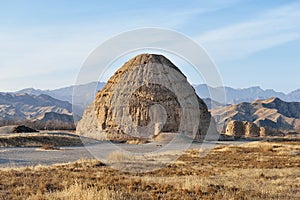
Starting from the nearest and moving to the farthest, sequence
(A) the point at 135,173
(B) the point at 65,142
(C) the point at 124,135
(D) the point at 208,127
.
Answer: (A) the point at 135,173 → (B) the point at 65,142 → (C) the point at 124,135 → (D) the point at 208,127

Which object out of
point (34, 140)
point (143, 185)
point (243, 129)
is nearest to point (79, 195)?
point (143, 185)

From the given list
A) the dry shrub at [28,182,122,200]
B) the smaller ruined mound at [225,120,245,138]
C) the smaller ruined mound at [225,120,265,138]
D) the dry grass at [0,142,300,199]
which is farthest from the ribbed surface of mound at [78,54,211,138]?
the dry shrub at [28,182,122,200]

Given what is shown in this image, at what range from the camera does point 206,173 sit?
63.6 feet

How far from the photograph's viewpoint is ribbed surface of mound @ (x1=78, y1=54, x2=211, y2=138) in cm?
6944

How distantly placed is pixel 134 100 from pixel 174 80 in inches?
309

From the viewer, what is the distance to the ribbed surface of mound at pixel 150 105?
228ft

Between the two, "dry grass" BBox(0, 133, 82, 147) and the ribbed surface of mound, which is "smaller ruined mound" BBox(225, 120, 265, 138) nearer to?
the ribbed surface of mound

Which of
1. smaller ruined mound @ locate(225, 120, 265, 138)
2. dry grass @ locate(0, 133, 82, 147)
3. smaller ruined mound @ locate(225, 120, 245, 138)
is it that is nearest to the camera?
dry grass @ locate(0, 133, 82, 147)

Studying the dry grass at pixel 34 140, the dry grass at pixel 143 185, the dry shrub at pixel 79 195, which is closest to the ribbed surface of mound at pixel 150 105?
the dry grass at pixel 34 140

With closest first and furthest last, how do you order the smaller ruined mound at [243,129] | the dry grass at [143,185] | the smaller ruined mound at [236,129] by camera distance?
the dry grass at [143,185], the smaller ruined mound at [236,129], the smaller ruined mound at [243,129]

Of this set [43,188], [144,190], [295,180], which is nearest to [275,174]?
[295,180]

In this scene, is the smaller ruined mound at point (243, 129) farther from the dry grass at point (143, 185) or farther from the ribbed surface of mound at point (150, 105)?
the dry grass at point (143, 185)

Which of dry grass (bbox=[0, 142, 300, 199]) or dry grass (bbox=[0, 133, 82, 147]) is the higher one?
dry grass (bbox=[0, 133, 82, 147])

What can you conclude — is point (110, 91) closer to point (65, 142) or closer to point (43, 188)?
point (65, 142)
